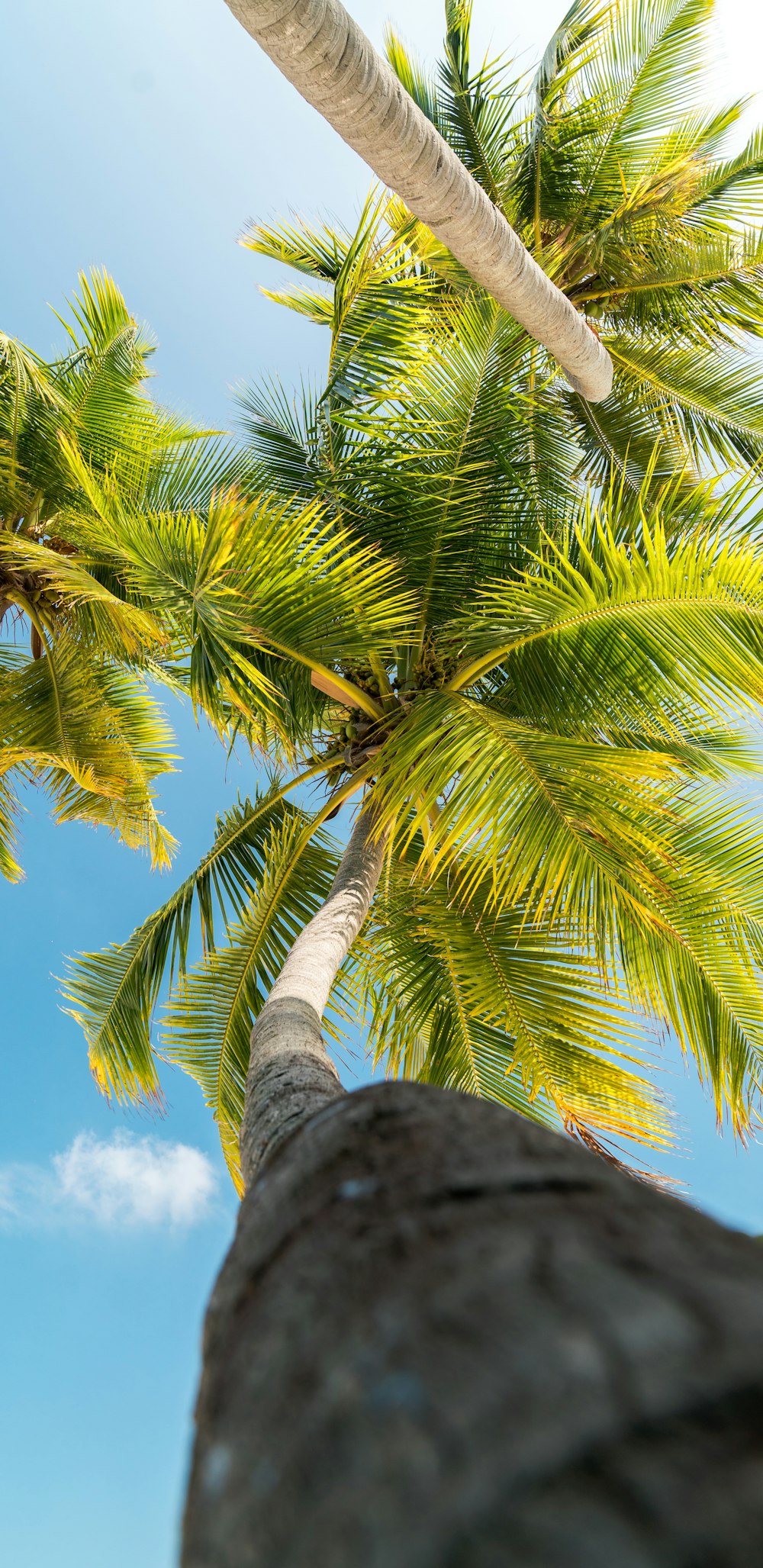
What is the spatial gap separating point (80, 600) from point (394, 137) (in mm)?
5198

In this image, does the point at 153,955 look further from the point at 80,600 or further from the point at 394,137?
the point at 394,137

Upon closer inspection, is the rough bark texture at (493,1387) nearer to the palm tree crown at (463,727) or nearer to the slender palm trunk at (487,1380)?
the slender palm trunk at (487,1380)

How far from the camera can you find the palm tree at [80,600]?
6648 mm

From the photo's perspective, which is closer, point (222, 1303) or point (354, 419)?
point (222, 1303)

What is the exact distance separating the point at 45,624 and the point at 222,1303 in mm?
7745

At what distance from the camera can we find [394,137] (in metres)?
2.64

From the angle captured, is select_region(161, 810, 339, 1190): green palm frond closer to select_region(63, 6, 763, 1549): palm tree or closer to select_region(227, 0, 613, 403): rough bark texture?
select_region(63, 6, 763, 1549): palm tree

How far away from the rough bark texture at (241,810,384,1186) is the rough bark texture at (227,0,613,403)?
8.63 ft

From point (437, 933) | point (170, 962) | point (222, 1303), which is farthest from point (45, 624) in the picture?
point (222, 1303)

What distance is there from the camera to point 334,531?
201 inches

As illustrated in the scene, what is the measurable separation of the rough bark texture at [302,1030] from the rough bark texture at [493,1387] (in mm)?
732

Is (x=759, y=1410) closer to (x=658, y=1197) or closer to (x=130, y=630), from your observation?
(x=658, y=1197)

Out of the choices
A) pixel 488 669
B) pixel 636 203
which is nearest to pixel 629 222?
pixel 636 203

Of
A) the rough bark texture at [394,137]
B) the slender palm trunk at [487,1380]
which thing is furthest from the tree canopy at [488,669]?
the slender palm trunk at [487,1380]
